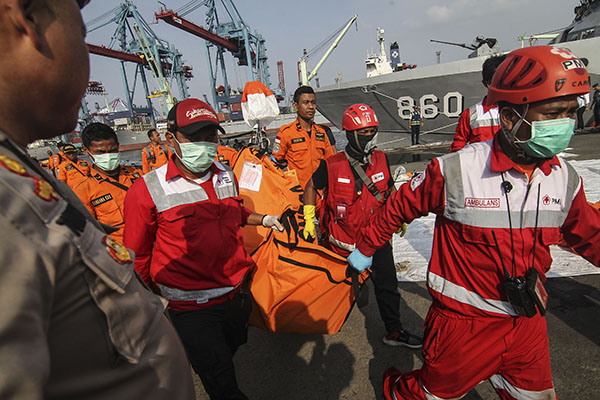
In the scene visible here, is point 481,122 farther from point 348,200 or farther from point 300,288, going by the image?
point 300,288

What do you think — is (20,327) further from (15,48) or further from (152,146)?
(152,146)

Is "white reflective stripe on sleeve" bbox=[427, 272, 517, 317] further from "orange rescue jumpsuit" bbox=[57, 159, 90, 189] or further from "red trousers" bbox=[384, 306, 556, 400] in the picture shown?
"orange rescue jumpsuit" bbox=[57, 159, 90, 189]

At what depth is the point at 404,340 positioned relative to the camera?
2588mm

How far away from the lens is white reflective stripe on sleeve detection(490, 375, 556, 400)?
4.67 feet

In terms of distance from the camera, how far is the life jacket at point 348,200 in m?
2.71

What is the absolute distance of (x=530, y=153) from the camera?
137cm

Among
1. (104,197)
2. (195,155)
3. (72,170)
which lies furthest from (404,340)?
(72,170)

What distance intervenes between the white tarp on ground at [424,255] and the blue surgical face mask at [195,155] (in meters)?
2.77

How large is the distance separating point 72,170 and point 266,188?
3193 millimetres

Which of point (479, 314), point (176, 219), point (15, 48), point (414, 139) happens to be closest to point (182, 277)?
point (176, 219)

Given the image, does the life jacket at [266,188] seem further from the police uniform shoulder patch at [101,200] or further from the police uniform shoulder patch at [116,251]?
the police uniform shoulder patch at [116,251]

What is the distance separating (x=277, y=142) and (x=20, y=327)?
482 cm

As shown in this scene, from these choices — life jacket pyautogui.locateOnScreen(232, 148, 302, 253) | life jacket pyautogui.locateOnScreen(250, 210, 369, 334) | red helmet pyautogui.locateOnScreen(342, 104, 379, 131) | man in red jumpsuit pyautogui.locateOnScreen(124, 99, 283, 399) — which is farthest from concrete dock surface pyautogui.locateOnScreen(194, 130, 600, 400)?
red helmet pyautogui.locateOnScreen(342, 104, 379, 131)

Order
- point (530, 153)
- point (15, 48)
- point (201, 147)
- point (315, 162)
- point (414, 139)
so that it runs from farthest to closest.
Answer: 1. point (414, 139)
2. point (315, 162)
3. point (201, 147)
4. point (530, 153)
5. point (15, 48)
